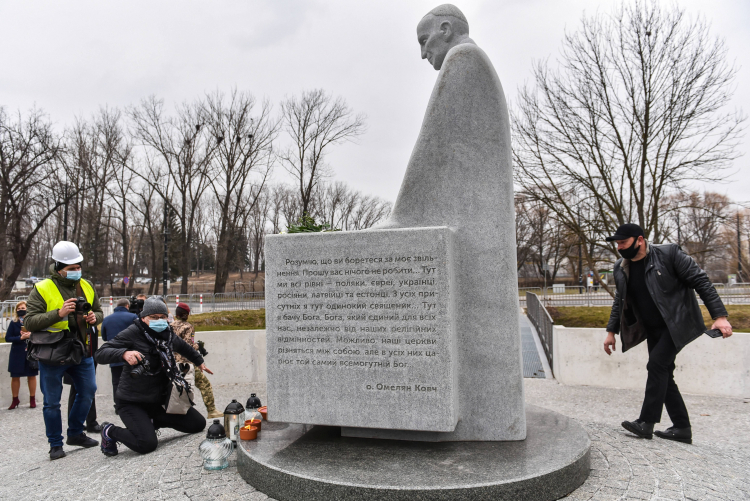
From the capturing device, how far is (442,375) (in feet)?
11.3

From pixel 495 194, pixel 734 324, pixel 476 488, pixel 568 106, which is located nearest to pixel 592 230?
pixel 568 106

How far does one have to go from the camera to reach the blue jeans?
15.3 feet

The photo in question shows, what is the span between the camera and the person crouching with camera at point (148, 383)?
4348 mm

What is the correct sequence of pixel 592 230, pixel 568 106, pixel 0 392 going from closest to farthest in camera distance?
pixel 0 392 < pixel 568 106 < pixel 592 230

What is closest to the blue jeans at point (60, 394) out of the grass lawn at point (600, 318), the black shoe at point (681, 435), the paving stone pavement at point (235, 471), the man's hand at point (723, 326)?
the paving stone pavement at point (235, 471)

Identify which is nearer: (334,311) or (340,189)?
(334,311)

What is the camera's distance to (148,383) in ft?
15.0

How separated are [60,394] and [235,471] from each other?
7.26ft

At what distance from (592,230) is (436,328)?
14.6 metres

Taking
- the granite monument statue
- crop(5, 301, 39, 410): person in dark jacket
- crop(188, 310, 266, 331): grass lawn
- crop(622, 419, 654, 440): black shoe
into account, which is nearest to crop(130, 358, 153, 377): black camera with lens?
the granite monument statue

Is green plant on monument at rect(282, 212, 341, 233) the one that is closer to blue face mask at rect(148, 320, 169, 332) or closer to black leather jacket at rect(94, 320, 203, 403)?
blue face mask at rect(148, 320, 169, 332)

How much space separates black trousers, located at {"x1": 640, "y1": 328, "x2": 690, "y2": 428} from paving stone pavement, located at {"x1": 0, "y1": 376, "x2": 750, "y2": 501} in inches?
8.8

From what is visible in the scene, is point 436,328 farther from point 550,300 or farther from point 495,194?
point 550,300

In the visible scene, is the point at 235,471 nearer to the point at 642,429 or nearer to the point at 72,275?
the point at 72,275
